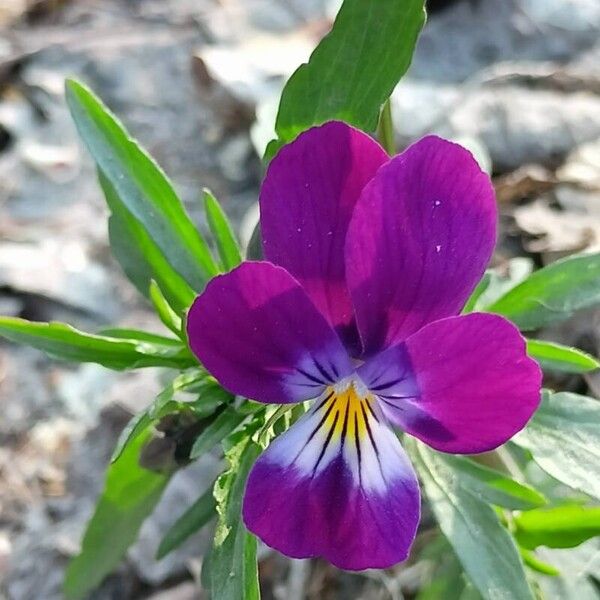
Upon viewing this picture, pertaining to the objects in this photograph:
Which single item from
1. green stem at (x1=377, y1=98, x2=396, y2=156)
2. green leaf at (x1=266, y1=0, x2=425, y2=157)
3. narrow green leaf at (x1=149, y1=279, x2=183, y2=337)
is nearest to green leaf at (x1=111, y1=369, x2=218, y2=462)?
narrow green leaf at (x1=149, y1=279, x2=183, y2=337)

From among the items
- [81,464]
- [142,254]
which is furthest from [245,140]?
[142,254]

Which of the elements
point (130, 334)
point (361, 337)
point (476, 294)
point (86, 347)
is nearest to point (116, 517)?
point (130, 334)

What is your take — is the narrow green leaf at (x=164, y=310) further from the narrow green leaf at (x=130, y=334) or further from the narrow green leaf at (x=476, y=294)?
the narrow green leaf at (x=476, y=294)

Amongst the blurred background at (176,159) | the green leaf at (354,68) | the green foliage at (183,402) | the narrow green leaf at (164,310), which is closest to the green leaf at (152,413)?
the green foliage at (183,402)

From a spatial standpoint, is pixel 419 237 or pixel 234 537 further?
pixel 234 537

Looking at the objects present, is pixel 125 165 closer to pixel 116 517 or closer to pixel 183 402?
pixel 183 402

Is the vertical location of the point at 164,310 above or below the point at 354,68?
below

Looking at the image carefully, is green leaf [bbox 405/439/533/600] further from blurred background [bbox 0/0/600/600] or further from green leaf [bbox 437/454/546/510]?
blurred background [bbox 0/0/600/600]
